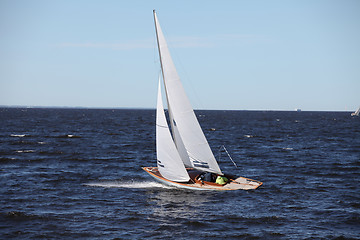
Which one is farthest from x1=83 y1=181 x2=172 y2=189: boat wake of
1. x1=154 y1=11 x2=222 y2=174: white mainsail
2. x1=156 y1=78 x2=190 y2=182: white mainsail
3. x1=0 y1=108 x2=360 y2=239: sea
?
x1=154 y1=11 x2=222 y2=174: white mainsail

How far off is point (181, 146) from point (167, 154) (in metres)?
1.38

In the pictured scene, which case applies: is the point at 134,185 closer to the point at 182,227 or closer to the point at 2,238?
the point at 182,227

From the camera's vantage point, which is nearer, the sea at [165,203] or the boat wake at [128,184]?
the sea at [165,203]

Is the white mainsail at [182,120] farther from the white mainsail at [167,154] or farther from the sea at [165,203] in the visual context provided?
the sea at [165,203]

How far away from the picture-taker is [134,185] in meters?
34.3

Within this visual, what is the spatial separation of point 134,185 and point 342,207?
690 inches

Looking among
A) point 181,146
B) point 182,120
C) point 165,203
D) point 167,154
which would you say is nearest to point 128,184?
point 167,154

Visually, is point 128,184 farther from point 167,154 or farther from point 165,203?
Answer: point 165,203

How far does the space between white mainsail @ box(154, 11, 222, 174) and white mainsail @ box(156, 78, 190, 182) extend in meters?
0.85

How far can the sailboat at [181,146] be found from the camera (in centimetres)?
2958

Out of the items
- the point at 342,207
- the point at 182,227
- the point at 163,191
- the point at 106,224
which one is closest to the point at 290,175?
the point at 342,207

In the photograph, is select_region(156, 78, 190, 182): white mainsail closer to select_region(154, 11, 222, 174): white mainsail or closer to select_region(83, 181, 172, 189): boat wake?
select_region(154, 11, 222, 174): white mainsail

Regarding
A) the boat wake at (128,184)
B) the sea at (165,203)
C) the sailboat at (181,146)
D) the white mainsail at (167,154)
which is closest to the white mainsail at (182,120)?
the sailboat at (181,146)

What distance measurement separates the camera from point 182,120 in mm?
30250
